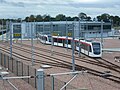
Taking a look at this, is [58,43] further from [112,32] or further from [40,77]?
[40,77]

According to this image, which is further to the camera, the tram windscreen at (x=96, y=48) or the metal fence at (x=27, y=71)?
the tram windscreen at (x=96, y=48)

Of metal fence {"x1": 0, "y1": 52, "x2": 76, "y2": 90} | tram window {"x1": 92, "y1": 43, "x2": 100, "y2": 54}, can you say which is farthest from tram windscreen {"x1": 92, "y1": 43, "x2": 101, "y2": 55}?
metal fence {"x1": 0, "y1": 52, "x2": 76, "y2": 90}

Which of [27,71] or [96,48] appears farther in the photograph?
[96,48]

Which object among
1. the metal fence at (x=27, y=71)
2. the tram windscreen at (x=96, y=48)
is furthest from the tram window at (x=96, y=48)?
the metal fence at (x=27, y=71)

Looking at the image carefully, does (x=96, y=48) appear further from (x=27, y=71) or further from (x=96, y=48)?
(x=27, y=71)

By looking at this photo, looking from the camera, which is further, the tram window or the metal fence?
the tram window

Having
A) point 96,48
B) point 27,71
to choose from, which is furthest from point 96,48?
point 27,71

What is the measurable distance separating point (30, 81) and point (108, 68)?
13.7 m

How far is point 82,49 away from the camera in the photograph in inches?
2037

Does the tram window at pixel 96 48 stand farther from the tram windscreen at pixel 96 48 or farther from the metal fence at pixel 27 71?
the metal fence at pixel 27 71

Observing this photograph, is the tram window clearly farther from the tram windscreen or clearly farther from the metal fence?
the metal fence

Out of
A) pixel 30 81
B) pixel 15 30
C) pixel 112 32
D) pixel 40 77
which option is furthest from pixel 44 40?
pixel 40 77

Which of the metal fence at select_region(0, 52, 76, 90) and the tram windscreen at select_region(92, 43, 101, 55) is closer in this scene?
the metal fence at select_region(0, 52, 76, 90)

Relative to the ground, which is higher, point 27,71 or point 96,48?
point 27,71
